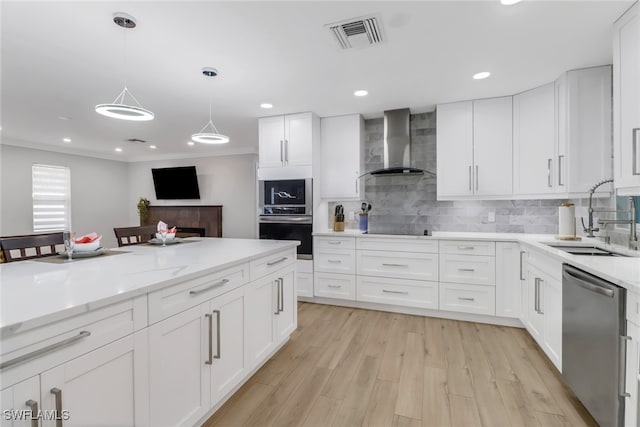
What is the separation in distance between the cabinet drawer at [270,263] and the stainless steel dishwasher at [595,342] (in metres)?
1.95

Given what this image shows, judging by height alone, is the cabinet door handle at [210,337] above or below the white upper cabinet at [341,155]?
below

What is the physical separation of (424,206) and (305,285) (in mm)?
1883

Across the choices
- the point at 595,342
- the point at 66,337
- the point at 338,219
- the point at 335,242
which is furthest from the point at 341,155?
the point at 66,337

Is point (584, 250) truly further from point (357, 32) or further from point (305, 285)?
point (305, 285)

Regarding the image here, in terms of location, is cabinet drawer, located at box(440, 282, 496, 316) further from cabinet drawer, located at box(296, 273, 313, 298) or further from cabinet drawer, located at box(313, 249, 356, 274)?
cabinet drawer, located at box(296, 273, 313, 298)

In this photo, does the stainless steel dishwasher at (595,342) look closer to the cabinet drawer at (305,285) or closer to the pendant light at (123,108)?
the cabinet drawer at (305,285)

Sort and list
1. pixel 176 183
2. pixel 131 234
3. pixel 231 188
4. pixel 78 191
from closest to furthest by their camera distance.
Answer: pixel 131 234
pixel 78 191
pixel 231 188
pixel 176 183

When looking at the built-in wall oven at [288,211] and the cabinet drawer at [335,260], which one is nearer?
the cabinet drawer at [335,260]

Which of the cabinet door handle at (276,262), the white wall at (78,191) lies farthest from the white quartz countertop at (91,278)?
the white wall at (78,191)

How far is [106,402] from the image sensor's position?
1.05 metres

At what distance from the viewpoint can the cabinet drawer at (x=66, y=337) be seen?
788 millimetres

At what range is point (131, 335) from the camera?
1.14m

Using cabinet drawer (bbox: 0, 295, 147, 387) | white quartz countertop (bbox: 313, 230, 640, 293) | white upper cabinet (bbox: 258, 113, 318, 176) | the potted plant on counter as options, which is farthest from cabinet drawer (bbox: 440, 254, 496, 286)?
the potted plant on counter

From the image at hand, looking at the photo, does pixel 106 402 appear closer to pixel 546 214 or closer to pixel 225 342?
pixel 225 342
